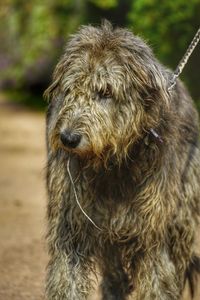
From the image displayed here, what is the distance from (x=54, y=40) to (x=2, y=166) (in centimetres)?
975

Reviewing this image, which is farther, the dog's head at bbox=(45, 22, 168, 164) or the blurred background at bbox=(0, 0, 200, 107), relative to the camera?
the blurred background at bbox=(0, 0, 200, 107)

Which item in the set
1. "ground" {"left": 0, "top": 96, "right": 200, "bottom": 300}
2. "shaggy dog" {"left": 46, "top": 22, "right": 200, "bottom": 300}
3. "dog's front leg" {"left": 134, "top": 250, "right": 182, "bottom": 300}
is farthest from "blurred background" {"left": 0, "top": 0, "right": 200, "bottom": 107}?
"dog's front leg" {"left": 134, "top": 250, "right": 182, "bottom": 300}

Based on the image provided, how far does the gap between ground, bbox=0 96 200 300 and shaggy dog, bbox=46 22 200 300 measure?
822mm

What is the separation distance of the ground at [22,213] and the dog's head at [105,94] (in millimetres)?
1384

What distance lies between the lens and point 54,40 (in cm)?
2545

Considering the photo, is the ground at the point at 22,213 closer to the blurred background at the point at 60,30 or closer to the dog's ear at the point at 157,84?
the dog's ear at the point at 157,84

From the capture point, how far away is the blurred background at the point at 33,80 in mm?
9367

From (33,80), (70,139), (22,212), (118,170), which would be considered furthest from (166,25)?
(33,80)

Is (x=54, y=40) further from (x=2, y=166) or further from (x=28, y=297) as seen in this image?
(x=28, y=297)

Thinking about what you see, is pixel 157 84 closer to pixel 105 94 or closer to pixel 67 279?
pixel 105 94

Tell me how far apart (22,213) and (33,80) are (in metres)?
15.8

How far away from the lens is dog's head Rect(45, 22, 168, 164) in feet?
17.8

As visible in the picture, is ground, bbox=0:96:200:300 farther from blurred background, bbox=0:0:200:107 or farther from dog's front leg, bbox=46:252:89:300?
blurred background, bbox=0:0:200:107

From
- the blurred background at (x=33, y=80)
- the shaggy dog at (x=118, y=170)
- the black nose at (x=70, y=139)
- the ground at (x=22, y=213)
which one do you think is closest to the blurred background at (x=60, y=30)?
the blurred background at (x=33, y=80)
